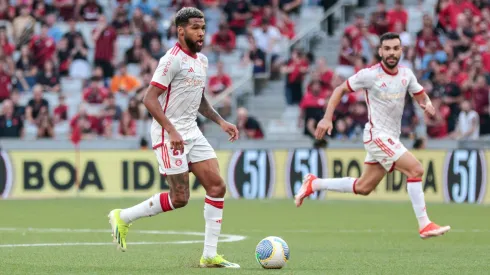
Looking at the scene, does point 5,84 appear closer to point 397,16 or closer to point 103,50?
point 103,50

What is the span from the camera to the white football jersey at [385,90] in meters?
13.6

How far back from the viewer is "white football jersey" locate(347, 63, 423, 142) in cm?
1359

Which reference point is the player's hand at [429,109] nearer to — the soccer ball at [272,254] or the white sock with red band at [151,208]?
the soccer ball at [272,254]

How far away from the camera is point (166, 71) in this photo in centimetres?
1012

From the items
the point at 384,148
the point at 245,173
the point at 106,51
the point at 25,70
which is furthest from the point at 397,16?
the point at 384,148

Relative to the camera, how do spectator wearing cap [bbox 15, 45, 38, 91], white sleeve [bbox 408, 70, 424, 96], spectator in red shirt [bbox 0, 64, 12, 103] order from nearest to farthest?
white sleeve [bbox 408, 70, 424, 96], spectator in red shirt [bbox 0, 64, 12, 103], spectator wearing cap [bbox 15, 45, 38, 91]

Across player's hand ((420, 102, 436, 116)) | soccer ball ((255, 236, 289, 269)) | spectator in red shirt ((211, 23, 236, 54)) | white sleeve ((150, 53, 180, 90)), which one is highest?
spectator in red shirt ((211, 23, 236, 54))

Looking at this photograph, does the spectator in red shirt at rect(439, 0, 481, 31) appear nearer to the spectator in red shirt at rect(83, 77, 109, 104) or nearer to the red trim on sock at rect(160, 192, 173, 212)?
the spectator in red shirt at rect(83, 77, 109, 104)

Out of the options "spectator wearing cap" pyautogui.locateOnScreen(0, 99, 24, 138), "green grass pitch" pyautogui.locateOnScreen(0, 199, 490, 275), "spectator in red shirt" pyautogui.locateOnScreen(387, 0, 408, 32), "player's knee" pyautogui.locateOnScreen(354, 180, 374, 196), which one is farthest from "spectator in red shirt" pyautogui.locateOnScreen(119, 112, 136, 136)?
"player's knee" pyautogui.locateOnScreen(354, 180, 374, 196)

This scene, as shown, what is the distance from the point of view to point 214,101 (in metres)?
26.2

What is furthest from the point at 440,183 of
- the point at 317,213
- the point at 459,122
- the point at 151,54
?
the point at 151,54

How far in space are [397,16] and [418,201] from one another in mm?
13508

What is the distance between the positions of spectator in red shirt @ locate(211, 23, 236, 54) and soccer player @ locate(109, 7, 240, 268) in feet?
57.1

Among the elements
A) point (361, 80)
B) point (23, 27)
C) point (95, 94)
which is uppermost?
point (23, 27)
